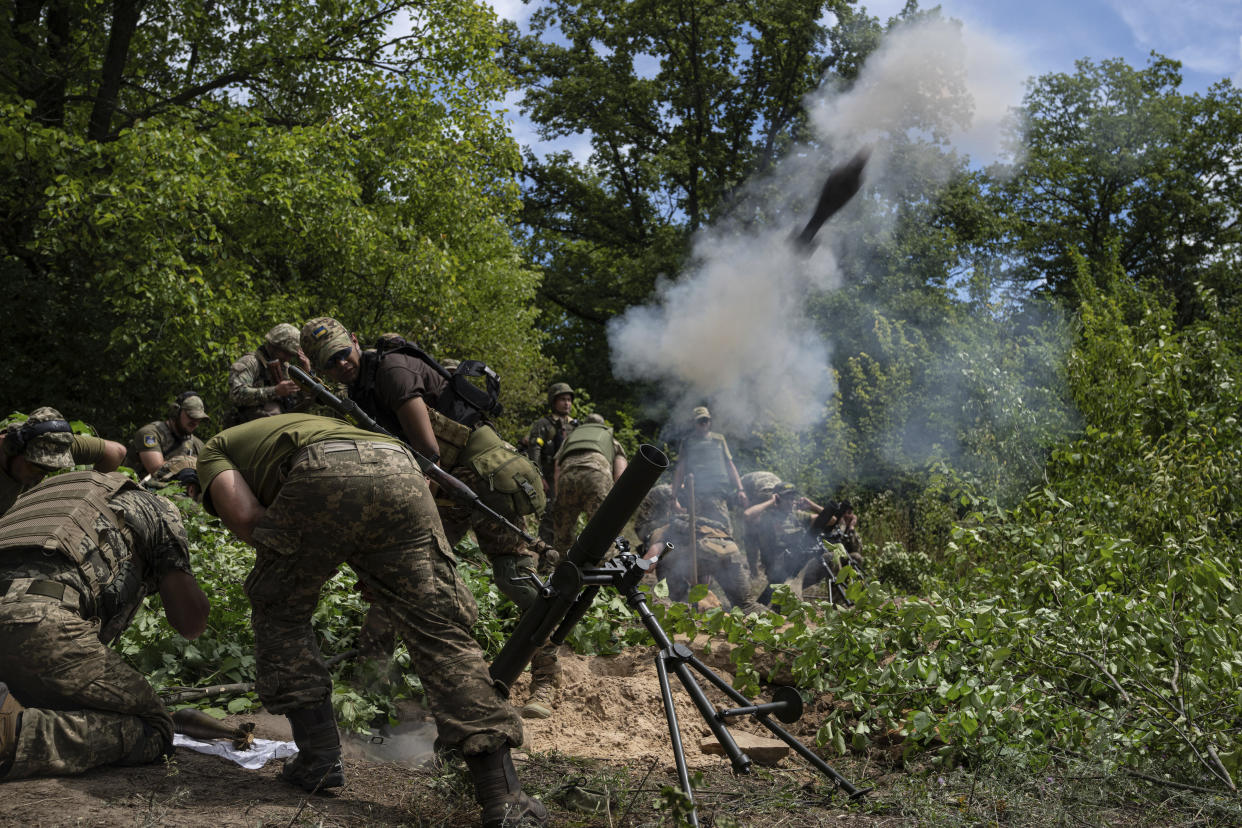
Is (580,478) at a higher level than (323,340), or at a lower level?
higher

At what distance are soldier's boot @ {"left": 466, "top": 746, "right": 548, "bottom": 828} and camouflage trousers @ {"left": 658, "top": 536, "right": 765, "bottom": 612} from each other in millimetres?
5396

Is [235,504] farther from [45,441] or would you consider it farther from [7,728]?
[45,441]

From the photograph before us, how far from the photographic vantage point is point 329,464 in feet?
10.8

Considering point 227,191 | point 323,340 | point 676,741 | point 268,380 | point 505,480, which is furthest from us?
point 227,191

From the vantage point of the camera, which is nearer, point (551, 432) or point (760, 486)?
point (551, 432)

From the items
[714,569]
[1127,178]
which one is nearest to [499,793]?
[714,569]

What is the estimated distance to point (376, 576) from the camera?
11.2 feet

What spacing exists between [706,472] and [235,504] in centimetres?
664

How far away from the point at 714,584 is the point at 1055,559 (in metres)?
4.92

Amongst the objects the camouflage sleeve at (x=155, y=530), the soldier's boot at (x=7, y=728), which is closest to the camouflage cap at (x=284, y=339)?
the camouflage sleeve at (x=155, y=530)

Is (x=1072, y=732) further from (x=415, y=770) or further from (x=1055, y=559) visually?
(x=415, y=770)

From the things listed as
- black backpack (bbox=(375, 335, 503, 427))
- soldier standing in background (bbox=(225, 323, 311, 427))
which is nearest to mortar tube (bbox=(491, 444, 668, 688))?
black backpack (bbox=(375, 335, 503, 427))

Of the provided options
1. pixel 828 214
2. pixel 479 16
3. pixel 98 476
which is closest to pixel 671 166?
pixel 479 16

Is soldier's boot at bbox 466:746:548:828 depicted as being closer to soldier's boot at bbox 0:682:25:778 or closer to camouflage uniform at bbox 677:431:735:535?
soldier's boot at bbox 0:682:25:778
